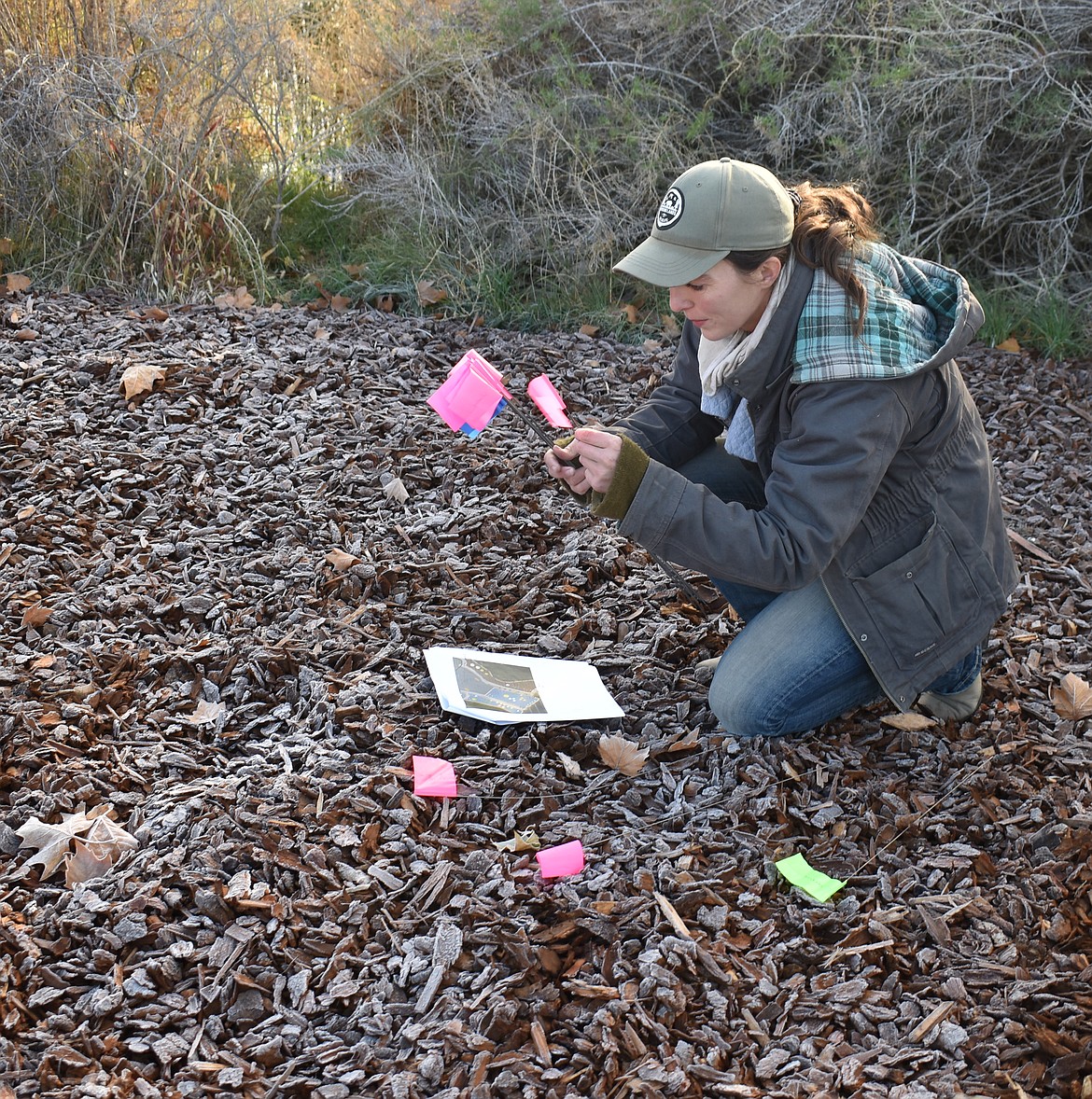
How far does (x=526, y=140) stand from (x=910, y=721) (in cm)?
414

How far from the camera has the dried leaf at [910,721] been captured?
3.04 m

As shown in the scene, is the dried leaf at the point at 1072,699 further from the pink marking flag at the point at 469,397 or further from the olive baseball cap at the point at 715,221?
the pink marking flag at the point at 469,397

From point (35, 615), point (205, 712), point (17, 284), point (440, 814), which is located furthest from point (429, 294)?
point (440, 814)

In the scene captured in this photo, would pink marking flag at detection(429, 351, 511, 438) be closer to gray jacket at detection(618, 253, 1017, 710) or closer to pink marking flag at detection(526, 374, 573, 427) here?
pink marking flag at detection(526, 374, 573, 427)

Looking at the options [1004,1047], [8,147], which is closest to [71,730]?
[1004,1047]

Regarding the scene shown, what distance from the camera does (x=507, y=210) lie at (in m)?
6.09

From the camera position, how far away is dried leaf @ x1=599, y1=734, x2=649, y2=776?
2.83 metres

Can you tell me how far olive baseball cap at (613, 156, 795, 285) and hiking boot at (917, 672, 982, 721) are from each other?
51.8 inches

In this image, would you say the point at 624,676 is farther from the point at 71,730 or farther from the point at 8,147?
the point at 8,147

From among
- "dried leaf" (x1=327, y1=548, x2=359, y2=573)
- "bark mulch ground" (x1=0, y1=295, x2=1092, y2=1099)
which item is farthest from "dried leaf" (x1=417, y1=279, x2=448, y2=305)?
"dried leaf" (x1=327, y1=548, x2=359, y2=573)

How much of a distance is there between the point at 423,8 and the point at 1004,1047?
6.34 m

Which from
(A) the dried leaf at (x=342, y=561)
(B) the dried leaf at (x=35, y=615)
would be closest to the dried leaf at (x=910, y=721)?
(A) the dried leaf at (x=342, y=561)

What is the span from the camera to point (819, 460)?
2557 mm

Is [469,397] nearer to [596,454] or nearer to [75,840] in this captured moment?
[596,454]
